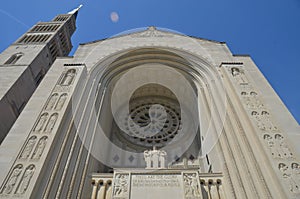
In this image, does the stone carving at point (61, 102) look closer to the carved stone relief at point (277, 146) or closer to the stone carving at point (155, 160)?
the stone carving at point (155, 160)

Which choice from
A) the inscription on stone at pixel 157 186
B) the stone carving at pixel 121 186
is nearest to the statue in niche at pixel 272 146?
the inscription on stone at pixel 157 186

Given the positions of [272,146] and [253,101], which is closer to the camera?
[272,146]

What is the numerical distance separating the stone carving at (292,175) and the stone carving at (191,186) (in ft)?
6.61

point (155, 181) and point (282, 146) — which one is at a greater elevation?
point (282, 146)

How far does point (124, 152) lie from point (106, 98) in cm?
248

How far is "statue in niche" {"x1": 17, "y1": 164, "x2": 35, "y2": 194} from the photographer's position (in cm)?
433

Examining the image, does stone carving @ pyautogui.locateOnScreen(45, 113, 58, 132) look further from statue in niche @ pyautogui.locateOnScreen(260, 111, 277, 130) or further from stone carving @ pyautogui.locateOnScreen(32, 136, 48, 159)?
statue in niche @ pyautogui.locateOnScreen(260, 111, 277, 130)

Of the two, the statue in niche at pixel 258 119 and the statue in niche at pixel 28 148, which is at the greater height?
the statue in niche at pixel 258 119

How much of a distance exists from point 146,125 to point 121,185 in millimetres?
5200

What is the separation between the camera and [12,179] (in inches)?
180

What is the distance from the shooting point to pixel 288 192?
4.25 meters

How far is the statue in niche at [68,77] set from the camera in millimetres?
7707

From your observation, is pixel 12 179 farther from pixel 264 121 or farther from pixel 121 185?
pixel 264 121

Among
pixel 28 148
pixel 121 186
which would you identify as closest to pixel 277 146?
pixel 121 186
